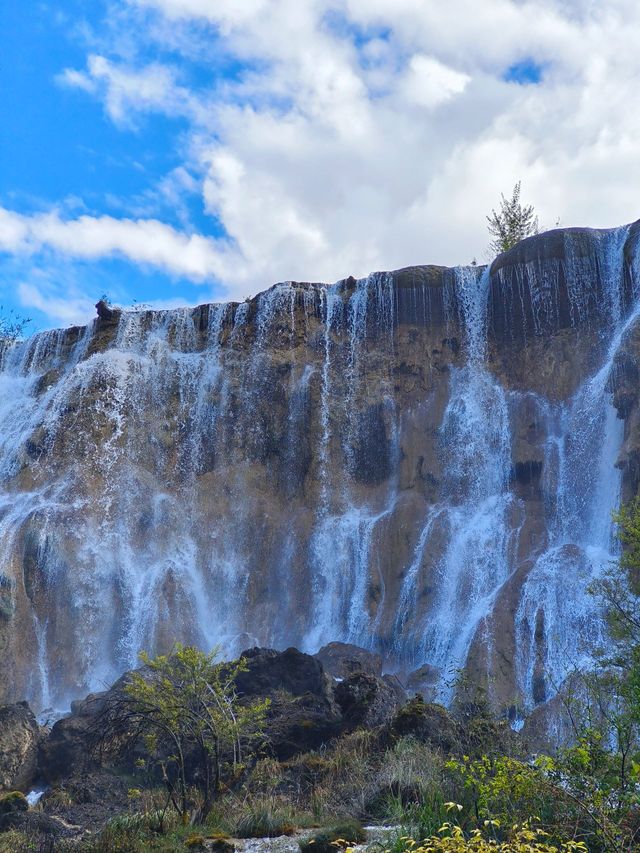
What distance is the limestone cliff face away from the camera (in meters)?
32.0

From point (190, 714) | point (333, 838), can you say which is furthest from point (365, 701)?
point (333, 838)

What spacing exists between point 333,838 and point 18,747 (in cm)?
1321

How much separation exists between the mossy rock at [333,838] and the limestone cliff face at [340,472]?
16084 mm

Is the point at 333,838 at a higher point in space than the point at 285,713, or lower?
lower

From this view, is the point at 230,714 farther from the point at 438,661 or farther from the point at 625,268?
the point at 625,268

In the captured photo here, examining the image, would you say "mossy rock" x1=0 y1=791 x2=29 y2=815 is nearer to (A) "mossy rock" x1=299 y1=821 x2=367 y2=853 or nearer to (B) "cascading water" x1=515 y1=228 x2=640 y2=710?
(A) "mossy rock" x1=299 y1=821 x2=367 y2=853

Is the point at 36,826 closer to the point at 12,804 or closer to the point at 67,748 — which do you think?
the point at 12,804

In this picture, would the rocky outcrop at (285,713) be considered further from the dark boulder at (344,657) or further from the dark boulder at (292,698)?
the dark boulder at (344,657)

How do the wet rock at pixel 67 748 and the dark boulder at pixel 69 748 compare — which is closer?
the dark boulder at pixel 69 748

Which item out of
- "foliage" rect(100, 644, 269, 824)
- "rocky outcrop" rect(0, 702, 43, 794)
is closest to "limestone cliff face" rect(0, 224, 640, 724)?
"rocky outcrop" rect(0, 702, 43, 794)

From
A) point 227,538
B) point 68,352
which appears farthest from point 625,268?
point 68,352

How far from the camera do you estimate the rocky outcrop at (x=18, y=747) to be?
21391 millimetres

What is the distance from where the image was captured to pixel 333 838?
37.7 feet

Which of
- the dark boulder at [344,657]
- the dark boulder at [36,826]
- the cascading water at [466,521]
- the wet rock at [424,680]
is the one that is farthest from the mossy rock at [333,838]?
the wet rock at [424,680]
